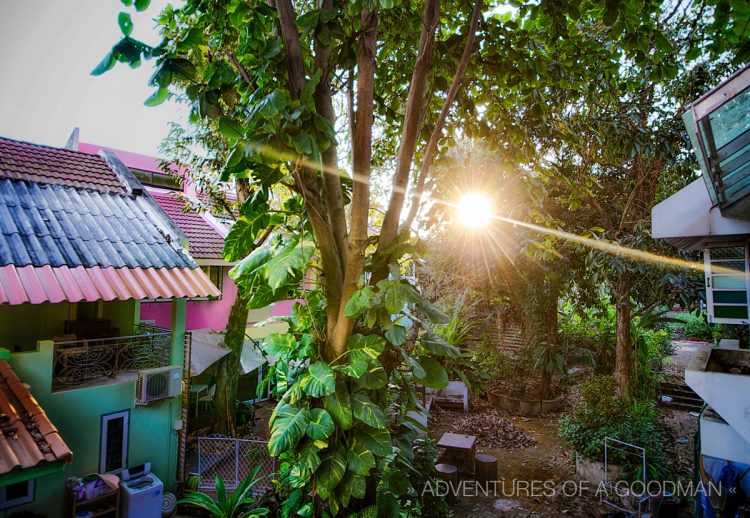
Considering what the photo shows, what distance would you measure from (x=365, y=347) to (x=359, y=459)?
929mm

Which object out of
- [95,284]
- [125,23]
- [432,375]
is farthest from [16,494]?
[125,23]

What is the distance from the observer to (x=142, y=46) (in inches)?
99.8

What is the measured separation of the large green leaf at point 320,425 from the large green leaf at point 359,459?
0.27 m

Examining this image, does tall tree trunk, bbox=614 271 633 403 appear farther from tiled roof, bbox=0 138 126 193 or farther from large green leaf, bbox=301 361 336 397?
tiled roof, bbox=0 138 126 193

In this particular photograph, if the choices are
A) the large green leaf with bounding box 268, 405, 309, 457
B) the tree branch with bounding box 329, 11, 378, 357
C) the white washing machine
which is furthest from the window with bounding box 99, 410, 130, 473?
the tree branch with bounding box 329, 11, 378, 357

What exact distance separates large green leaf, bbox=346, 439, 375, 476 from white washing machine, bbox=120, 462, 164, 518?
4.89 m

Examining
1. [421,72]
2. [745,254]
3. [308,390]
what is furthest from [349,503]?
[745,254]

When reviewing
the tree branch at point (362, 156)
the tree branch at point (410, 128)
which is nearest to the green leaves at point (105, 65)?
the tree branch at point (362, 156)

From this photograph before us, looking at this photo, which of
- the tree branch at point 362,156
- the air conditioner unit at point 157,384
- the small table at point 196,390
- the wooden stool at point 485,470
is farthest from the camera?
the small table at point 196,390

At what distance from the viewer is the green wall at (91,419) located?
593 cm

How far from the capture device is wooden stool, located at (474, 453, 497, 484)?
27.4 feet

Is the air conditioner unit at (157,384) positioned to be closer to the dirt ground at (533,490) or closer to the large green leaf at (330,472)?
the large green leaf at (330,472)

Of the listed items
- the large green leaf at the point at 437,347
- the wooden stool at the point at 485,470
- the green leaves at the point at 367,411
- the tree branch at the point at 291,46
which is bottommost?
the wooden stool at the point at 485,470

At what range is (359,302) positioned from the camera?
320cm
